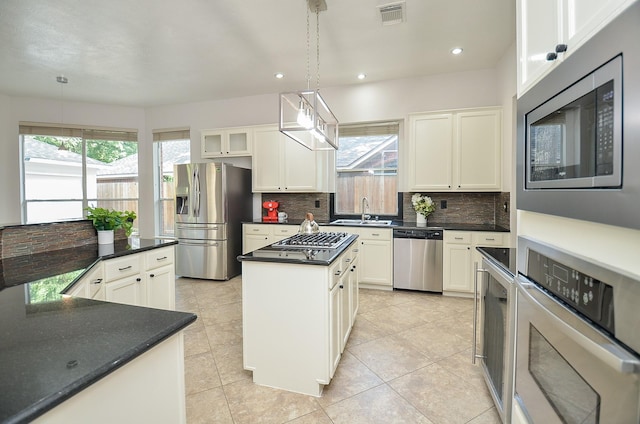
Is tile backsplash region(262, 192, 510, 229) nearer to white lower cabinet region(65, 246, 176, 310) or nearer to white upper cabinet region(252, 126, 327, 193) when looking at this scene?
white upper cabinet region(252, 126, 327, 193)

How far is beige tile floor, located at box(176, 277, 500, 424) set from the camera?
1.81m

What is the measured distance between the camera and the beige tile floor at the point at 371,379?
71.2 inches

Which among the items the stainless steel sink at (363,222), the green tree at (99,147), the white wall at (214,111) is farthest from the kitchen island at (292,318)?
the green tree at (99,147)

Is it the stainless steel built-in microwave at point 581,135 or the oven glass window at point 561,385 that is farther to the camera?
the oven glass window at point 561,385

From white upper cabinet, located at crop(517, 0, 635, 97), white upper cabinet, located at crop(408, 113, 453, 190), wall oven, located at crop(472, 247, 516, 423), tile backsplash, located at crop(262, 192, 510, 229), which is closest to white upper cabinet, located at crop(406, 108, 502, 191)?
white upper cabinet, located at crop(408, 113, 453, 190)

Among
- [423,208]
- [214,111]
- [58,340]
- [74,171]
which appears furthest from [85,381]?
[74,171]

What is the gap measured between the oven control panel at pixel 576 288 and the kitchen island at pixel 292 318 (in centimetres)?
108

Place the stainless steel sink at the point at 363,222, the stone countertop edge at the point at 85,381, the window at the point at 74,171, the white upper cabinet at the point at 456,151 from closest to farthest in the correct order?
the stone countertop edge at the point at 85,381 < the white upper cabinet at the point at 456,151 < the stainless steel sink at the point at 363,222 < the window at the point at 74,171

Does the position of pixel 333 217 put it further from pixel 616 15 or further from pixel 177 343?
pixel 616 15

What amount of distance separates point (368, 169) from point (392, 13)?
2.28 m

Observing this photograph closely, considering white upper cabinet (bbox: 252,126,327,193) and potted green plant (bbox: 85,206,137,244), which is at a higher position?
white upper cabinet (bbox: 252,126,327,193)

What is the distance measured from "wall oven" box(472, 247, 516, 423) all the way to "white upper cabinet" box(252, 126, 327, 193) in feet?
9.77

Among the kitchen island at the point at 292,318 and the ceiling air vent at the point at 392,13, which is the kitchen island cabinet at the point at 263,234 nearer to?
the kitchen island at the point at 292,318

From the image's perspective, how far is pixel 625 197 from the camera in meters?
0.64
